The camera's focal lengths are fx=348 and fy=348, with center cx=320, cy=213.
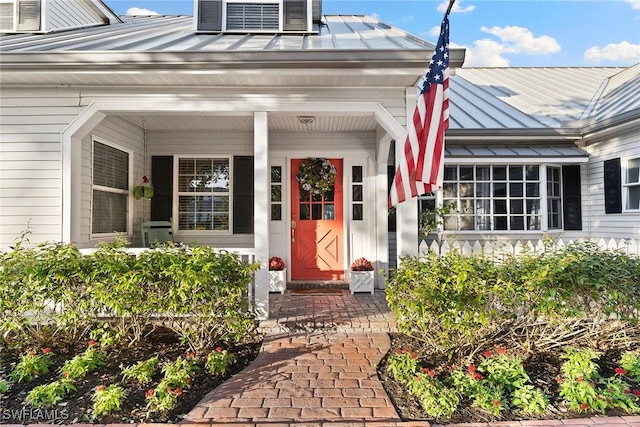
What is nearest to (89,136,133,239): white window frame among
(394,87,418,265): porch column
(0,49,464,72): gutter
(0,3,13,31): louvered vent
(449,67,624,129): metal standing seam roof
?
(0,49,464,72): gutter

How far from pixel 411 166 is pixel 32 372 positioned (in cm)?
381

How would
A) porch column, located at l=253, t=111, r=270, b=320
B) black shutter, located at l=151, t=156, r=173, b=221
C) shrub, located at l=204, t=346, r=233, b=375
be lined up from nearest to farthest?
shrub, located at l=204, t=346, r=233, b=375
porch column, located at l=253, t=111, r=270, b=320
black shutter, located at l=151, t=156, r=173, b=221

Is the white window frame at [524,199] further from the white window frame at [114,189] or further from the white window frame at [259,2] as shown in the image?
the white window frame at [114,189]

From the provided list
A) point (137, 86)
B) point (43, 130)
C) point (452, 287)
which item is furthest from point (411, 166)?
point (43, 130)

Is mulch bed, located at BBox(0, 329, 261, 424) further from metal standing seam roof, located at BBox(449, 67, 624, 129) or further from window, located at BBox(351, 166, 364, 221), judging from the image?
metal standing seam roof, located at BBox(449, 67, 624, 129)

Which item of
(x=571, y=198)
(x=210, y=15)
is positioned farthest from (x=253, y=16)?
(x=571, y=198)

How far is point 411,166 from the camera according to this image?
357cm

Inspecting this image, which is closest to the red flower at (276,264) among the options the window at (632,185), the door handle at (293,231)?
the door handle at (293,231)

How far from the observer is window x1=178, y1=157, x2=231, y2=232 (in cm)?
621

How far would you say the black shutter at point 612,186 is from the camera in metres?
5.88

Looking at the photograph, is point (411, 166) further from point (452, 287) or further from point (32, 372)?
point (32, 372)

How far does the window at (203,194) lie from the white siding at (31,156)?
2086 millimetres

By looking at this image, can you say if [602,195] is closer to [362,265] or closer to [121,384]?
[362,265]

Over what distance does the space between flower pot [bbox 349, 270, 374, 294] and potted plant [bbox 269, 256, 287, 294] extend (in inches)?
44.4
